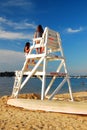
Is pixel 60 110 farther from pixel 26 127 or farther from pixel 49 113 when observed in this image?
pixel 26 127

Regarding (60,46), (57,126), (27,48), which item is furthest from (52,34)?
(57,126)

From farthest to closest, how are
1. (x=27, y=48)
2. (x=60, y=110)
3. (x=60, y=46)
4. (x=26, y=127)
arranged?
(x=27, y=48) < (x=60, y=46) < (x=60, y=110) < (x=26, y=127)

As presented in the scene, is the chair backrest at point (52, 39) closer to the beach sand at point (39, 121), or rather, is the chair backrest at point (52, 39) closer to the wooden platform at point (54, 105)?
the wooden platform at point (54, 105)

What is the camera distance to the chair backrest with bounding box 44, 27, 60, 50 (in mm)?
15734

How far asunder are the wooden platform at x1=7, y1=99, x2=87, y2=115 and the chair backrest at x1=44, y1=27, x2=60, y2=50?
368cm

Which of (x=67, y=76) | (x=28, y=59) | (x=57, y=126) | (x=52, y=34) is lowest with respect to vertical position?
(x=57, y=126)

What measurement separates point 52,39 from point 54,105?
14.8 feet

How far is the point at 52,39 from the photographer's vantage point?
1622 cm

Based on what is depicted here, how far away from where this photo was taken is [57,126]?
1134 cm

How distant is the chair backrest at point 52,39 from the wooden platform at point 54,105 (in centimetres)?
368

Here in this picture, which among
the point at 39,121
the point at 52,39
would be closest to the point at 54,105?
the point at 39,121

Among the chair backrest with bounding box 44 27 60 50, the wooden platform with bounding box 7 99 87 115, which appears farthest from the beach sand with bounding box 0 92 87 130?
the chair backrest with bounding box 44 27 60 50

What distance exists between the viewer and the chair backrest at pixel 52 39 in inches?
619

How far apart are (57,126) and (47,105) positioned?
2.73 meters
